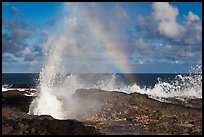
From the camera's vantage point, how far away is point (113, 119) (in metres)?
28.3

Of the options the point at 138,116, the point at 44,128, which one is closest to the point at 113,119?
the point at 138,116

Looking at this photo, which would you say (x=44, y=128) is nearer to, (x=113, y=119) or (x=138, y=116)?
(x=113, y=119)

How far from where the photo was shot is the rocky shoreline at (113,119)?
65.5 feet

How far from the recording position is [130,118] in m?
28.3

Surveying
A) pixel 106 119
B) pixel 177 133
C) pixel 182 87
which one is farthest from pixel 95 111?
pixel 182 87

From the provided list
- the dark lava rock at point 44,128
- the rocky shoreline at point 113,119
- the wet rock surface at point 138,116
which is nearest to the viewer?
the dark lava rock at point 44,128

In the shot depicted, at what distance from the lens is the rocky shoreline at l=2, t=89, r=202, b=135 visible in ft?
65.5

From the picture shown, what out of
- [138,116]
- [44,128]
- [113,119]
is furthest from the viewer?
[138,116]

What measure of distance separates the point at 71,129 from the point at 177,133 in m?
6.80

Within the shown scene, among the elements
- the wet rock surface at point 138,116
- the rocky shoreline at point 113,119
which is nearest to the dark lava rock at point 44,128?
the rocky shoreline at point 113,119

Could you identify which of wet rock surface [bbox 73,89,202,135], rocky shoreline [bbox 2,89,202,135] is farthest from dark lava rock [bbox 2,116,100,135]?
wet rock surface [bbox 73,89,202,135]

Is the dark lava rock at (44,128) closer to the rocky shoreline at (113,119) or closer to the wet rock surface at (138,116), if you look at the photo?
the rocky shoreline at (113,119)

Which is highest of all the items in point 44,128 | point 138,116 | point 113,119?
point 138,116

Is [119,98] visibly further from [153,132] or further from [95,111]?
A: [153,132]
